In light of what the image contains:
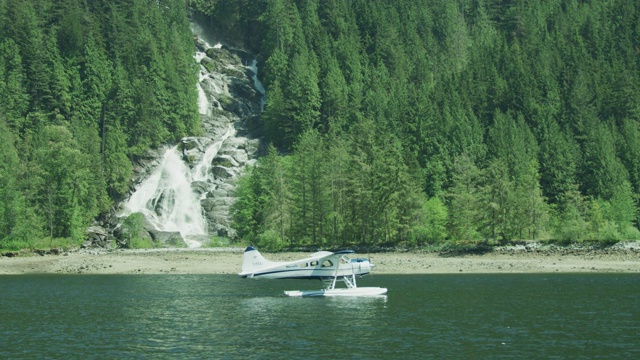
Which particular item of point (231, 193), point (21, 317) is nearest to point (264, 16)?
point (231, 193)

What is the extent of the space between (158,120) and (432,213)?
210 ft

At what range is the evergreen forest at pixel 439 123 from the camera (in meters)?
94.8

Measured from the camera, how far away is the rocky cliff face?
119 m

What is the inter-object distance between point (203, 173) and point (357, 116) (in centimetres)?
2982

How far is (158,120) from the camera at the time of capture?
14050 centimetres

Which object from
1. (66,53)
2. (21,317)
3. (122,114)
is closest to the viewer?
(21,317)

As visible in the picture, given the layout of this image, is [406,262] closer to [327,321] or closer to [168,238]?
[327,321]

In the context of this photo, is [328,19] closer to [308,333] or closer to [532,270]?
[532,270]

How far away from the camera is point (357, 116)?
137500 mm

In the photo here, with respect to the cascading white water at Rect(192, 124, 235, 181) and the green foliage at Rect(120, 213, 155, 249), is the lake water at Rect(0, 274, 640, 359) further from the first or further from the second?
the cascading white water at Rect(192, 124, 235, 181)

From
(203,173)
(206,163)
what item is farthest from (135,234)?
(206,163)

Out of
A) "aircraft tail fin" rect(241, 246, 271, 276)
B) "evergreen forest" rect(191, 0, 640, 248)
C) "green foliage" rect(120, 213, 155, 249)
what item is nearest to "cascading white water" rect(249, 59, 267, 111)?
"evergreen forest" rect(191, 0, 640, 248)

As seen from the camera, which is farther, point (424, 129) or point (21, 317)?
point (424, 129)

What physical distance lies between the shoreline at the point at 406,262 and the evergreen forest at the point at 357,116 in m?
4.07
